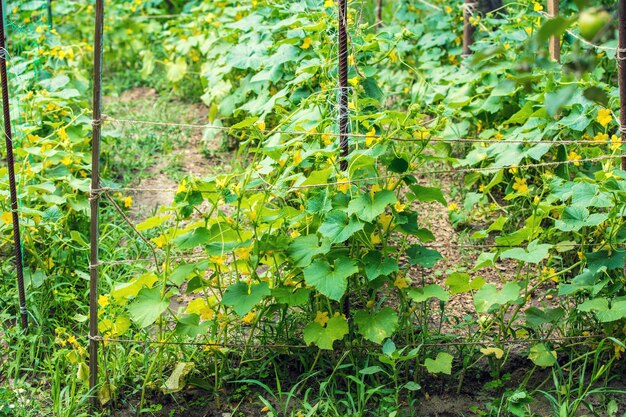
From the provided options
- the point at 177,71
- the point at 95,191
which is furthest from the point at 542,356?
the point at 177,71

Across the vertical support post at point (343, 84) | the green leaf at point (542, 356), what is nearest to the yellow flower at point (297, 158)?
the vertical support post at point (343, 84)

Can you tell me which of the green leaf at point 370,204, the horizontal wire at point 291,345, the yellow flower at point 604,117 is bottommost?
the horizontal wire at point 291,345

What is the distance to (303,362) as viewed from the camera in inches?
128

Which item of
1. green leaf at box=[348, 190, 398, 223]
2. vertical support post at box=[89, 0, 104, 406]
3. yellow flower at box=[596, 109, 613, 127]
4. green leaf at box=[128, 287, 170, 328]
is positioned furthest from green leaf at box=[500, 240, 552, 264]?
vertical support post at box=[89, 0, 104, 406]

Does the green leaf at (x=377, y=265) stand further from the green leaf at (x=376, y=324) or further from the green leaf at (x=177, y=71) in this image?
the green leaf at (x=177, y=71)

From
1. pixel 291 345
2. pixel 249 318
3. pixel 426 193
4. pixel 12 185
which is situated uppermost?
pixel 426 193

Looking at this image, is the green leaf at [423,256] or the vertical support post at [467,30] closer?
the green leaf at [423,256]

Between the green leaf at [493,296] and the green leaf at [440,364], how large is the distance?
0.68 feet

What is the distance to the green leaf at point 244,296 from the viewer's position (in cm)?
299

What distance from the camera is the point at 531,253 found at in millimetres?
3041

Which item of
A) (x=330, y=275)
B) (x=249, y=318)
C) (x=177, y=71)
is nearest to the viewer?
(x=330, y=275)

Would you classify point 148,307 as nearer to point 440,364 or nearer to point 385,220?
point 385,220

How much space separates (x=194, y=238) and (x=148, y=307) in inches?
11.6

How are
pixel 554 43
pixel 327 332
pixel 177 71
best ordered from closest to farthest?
pixel 327 332, pixel 554 43, pixel 177 71
